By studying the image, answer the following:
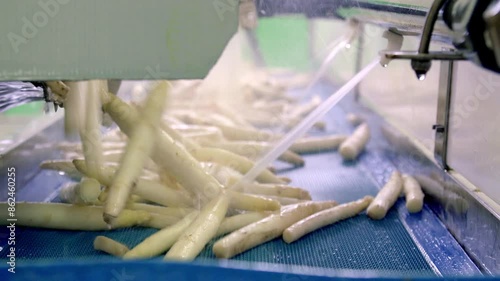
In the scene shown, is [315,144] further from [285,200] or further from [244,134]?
[285,200]

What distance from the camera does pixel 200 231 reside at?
111cm

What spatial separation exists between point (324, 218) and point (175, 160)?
1.38ft

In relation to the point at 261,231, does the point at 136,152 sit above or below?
above

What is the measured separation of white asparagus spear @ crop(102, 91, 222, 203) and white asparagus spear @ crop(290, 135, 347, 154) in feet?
2.73

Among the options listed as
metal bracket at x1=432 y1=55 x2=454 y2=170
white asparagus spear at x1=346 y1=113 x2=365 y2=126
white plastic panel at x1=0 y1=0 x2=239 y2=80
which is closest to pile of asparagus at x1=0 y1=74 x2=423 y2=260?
metal bracket at x1=432 y1=55 x2=454 y2=170

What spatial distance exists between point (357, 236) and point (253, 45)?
274 cm

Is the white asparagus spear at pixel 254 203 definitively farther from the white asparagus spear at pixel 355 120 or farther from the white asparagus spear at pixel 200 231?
the white asparagus spear at pixel 355 120

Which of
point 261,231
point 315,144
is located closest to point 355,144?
point 315,144

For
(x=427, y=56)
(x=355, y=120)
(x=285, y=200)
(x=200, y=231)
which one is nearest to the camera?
(x=427, y=56)

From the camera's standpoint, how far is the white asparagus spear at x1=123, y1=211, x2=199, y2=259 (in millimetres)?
1085

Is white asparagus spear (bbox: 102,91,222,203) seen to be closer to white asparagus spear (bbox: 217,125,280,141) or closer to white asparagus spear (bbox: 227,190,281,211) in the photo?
white asparagus spear (bbox: 227,190,281,211)

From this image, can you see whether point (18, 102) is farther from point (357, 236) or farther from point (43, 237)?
point (357, 236)

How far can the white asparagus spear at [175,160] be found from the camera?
3.98 ft

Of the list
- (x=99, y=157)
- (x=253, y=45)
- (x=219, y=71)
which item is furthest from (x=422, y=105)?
(x=253, y=45)
